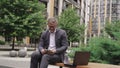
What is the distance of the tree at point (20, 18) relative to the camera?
30375mm

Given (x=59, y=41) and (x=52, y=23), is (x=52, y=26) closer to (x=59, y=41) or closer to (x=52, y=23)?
(x=52, y=23)

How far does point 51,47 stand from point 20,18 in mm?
25479

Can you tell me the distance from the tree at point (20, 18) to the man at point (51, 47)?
78.5 feet

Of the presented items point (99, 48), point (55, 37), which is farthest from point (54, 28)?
point (99, 48)

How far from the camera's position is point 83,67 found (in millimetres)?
5141

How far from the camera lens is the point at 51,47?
6.18 metres

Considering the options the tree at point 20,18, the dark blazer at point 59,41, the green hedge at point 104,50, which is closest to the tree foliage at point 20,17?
the tree at point 20,18

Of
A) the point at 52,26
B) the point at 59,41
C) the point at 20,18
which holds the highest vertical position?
the point at 20,18

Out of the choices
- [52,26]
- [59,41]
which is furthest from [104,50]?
[52,26]

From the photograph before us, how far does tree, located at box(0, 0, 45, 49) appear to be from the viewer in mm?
30375

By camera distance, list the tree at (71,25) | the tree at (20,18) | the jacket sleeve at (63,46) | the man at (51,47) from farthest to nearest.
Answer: the tree at (71,25)
the tree at (20,18)
the jacket sleeve at (63,46)
the man at (51,47)

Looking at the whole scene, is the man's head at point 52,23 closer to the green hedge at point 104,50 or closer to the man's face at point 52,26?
the man's face at point 52,26

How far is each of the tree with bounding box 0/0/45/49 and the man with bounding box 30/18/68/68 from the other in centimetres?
2392

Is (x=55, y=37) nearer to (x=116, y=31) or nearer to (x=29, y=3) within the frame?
(x=116, y=31)
